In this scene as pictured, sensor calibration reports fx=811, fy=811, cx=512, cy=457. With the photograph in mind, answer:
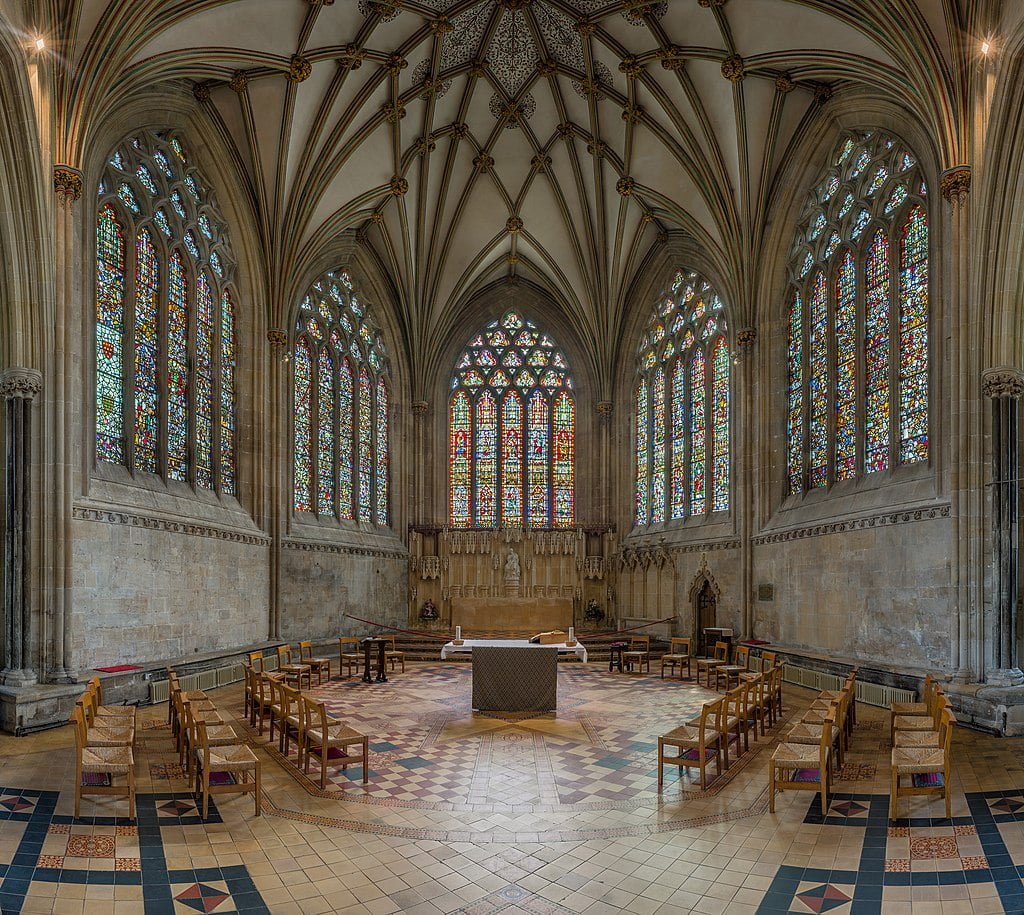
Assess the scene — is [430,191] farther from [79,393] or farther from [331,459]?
[79,393]

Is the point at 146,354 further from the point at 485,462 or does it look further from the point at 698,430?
the point at 698,430

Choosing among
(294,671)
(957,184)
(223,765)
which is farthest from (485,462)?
(223,765)

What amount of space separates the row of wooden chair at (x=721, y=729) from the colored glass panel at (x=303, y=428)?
14046 millimetres

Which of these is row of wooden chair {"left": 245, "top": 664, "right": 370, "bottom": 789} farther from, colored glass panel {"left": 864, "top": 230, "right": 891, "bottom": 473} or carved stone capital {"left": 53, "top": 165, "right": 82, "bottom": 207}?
colored glass panel {"left": 864, "top": 230, "right": 891, "bottom": 473}

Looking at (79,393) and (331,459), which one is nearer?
(79,393)

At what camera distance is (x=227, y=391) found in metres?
20.3

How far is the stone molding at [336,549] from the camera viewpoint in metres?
21.6

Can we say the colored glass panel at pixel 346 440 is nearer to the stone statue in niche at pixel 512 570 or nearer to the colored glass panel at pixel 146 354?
the stone statue in niche at pixel 512 570

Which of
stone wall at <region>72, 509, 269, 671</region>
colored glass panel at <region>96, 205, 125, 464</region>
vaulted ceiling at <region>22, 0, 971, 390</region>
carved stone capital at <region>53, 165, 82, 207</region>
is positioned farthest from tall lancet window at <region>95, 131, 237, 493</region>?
carved stone capital at <region>53, 165, 82, 207</region>

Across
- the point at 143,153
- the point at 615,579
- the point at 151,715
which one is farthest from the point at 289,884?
the point at 615,579

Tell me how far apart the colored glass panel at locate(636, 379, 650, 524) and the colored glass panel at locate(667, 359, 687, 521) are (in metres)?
1.40

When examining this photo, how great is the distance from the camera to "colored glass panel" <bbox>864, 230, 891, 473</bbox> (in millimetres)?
16938

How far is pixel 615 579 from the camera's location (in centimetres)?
2677

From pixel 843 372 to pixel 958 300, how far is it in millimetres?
4918
